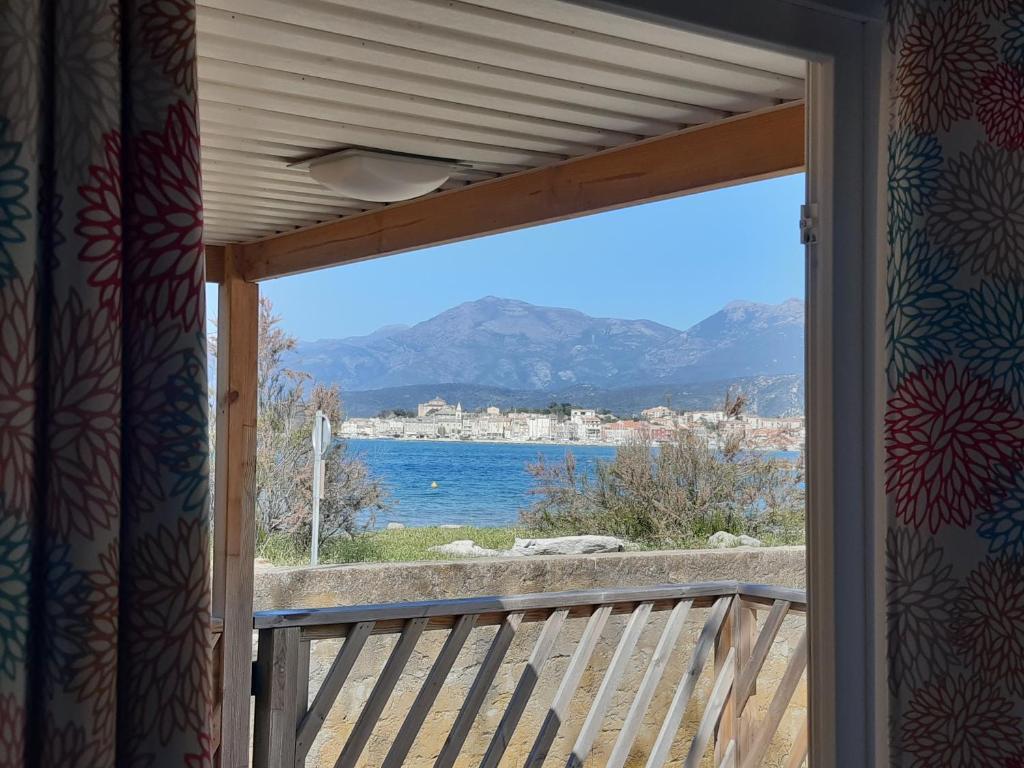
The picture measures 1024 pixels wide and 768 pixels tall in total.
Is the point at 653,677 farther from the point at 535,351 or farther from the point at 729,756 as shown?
the point at 535,351

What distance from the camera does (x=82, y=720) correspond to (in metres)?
0.79

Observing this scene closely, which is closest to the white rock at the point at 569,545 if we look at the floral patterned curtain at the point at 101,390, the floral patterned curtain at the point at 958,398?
the floral patterned curtain at the point at 958,398

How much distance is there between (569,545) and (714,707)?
8796 mm

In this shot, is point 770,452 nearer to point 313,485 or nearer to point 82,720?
point 313,485

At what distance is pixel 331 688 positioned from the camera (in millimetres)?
2652

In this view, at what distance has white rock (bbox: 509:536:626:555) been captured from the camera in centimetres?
1105

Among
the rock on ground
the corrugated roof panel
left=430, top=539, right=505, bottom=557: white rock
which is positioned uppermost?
the corrugated roof panel

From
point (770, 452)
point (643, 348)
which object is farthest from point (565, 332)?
point (770, 452)

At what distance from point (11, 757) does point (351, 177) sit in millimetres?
1969

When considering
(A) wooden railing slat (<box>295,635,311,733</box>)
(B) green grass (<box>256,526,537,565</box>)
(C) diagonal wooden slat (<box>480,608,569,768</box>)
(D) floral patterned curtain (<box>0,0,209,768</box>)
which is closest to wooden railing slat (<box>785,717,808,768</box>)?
(C) diagonal wooden slat (<box>480,608,569,768</box>)

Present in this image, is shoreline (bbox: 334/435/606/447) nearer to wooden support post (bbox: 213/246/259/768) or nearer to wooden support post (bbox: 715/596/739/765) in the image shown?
wooden support post (bbox: 213/246/259/768)

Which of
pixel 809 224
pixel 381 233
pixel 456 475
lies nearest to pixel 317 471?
pixel 456 475

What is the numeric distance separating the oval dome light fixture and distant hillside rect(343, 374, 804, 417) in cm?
1174

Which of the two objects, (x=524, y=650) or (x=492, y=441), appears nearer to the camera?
(x=524, y=650)
